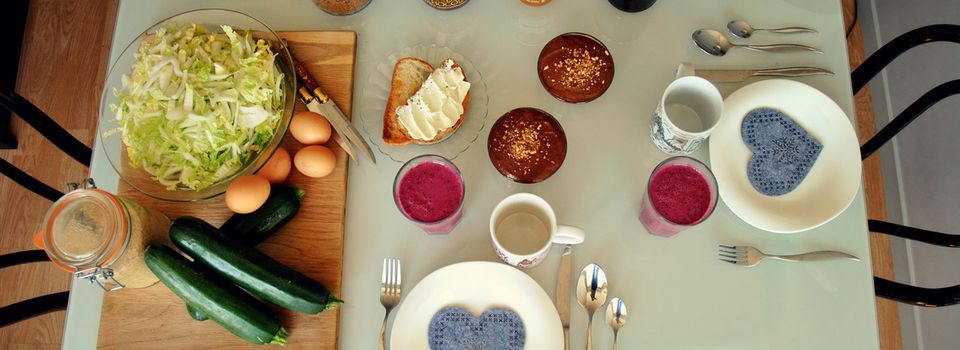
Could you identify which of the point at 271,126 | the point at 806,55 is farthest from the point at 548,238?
the point at 806,55

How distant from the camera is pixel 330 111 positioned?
1.13 m

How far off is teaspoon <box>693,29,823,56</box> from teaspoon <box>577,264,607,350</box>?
54 centimetres

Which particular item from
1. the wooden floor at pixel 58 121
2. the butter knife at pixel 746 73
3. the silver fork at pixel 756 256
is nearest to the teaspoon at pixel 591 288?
the silver fork at pixel 756 256

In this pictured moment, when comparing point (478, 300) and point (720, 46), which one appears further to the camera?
point (720, 46)

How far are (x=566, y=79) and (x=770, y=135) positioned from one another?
0.43 metres

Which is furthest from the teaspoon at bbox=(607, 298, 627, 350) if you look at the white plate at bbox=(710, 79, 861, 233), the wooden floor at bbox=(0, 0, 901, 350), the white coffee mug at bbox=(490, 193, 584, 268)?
the wooden floor at bbox=(0, 0, 901, 350)

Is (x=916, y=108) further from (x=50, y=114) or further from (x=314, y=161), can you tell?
(x=50, y=114)

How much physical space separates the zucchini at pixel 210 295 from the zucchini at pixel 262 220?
0.09 meters

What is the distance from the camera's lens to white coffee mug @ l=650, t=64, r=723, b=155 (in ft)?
3.31

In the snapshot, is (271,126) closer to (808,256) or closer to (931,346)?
(808,256)

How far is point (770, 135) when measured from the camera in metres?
1.13

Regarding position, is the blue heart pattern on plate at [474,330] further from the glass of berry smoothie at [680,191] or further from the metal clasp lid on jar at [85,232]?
the metal clasp lid on jar at [85,232]

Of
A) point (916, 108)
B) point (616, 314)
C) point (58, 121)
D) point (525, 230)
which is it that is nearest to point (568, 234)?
point (525, 230)

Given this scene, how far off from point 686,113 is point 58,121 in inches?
95.0
